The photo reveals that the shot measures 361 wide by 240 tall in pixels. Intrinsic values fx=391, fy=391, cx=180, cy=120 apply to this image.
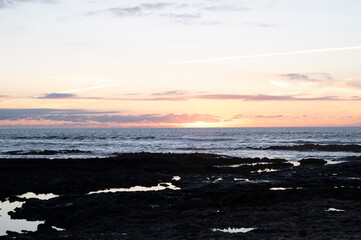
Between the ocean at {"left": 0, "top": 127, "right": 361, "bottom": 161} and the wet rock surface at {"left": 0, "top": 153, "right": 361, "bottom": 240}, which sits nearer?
the wet rock surface at {"left": 0, "top": 153, "right": 361, "bottom": 240}

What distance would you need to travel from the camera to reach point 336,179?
2577 cm

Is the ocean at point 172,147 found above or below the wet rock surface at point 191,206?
below

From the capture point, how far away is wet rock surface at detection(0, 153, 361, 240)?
43.6ft

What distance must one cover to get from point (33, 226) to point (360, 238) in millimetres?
11684

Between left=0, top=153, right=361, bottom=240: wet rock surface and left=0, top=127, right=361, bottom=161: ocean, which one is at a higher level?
left=0, top=153, right=361, bottom=240: wet rock surface

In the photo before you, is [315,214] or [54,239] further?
[315,214]

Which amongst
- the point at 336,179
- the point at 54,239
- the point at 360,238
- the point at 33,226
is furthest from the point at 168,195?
the point at 336,179

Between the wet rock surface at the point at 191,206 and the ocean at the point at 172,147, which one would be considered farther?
the ocean at the point at 172,147

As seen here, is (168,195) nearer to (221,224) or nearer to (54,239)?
(221,224)

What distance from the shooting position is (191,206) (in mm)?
17891

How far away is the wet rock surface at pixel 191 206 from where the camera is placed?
13281mm

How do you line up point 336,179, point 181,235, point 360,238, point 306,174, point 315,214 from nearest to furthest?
point 360,238
point 181,235
point 315,214
point 336,179
point 306,174

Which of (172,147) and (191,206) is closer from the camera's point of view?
(191,206)

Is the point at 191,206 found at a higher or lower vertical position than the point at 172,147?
higher
